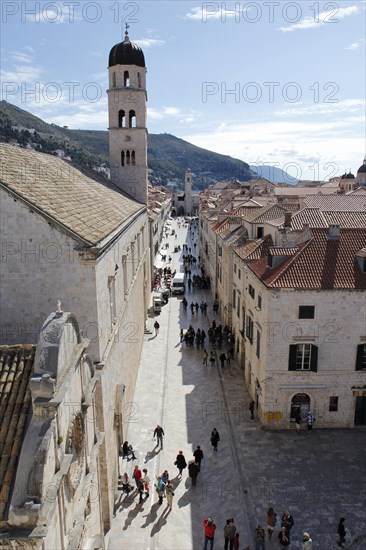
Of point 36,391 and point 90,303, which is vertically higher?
point 90,303

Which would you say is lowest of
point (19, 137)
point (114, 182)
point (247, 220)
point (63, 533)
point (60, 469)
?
point (63, 533)

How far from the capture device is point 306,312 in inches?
925

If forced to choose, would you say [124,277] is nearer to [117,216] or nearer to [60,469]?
[117,216]

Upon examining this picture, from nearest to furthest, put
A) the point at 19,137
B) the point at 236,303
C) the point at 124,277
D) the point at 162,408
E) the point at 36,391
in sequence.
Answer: the point at 36,391, the point at 124,277, the point at 162,408, the point at 236,303, the point at 19,137

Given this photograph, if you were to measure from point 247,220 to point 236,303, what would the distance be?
27.3 feet

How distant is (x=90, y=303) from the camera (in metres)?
15.2

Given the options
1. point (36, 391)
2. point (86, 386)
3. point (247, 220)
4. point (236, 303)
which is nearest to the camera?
point (36, 391)

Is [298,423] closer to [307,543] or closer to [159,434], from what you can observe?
[159,434]

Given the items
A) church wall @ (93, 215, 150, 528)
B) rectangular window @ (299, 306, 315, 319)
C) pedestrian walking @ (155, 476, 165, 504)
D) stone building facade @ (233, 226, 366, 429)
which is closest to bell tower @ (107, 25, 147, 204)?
church wall @ (93, 215, 150, 528)

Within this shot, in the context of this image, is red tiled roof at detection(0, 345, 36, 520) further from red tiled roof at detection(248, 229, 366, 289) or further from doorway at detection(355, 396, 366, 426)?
doorway at detection(355, 396, 366, 426)

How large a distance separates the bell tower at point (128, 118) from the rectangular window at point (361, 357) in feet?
86.4

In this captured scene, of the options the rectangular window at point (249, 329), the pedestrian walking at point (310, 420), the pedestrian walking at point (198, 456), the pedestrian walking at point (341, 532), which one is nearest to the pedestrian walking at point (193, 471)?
the pedestrian walking at point (198, 456)

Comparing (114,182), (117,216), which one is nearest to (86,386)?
(117,216)

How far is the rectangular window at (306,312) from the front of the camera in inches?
923
